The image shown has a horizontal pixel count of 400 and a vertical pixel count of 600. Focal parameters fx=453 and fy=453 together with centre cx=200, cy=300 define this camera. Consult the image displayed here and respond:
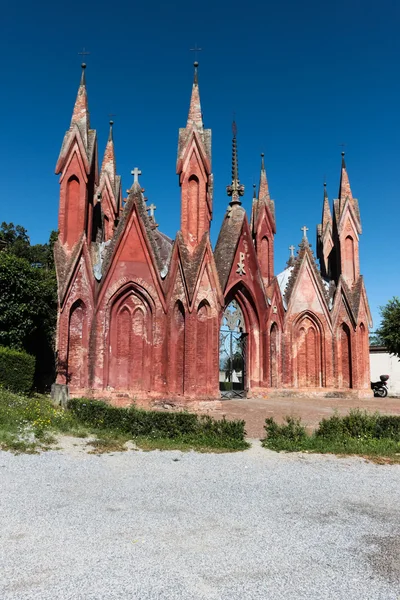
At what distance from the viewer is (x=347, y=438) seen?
12031 mm

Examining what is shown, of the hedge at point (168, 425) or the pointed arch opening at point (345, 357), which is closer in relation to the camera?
the hedge at point (168, 425)

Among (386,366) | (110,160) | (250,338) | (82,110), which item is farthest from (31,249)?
(386,366)

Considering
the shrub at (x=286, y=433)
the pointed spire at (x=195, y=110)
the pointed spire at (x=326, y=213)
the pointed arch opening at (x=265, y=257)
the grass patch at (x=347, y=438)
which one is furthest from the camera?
the pointed spire at (x=326, y=213)

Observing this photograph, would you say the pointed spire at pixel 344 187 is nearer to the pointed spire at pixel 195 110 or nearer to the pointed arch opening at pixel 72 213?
the pointed spire at pixel 195 110

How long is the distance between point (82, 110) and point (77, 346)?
1301cm

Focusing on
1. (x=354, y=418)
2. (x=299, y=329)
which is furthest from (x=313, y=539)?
(x=299, y=329)

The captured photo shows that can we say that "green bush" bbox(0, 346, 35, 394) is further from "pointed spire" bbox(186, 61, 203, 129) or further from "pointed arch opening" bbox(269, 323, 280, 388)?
"pointed spire" bbox(186, 61, 203, 129)

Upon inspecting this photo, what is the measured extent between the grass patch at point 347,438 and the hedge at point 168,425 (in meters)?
1.01

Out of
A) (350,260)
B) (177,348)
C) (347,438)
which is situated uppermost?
(350,260)

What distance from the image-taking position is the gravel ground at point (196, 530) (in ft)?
14.8

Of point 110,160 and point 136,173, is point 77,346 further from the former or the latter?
point 110,160

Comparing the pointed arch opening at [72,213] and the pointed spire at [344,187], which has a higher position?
the pointed spire at [344,187]

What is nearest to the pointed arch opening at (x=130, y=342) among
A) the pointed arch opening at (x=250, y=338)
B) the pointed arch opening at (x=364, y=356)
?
the pointed arch opening at (x=250, y=338)

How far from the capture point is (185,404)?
786 inches
